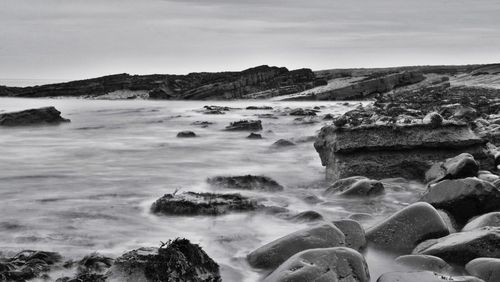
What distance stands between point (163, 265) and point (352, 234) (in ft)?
5.80

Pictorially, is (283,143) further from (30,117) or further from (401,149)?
(30,117)

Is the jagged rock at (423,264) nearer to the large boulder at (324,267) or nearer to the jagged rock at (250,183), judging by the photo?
the large boulder at (324,267)

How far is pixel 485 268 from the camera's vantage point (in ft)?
11.1

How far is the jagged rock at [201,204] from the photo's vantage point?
215 inches

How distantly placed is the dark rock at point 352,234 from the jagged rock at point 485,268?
33.8 inches

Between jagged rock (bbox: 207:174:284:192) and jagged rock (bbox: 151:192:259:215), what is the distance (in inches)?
38.5

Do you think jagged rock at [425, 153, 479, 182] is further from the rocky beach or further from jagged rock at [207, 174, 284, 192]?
jagged rock at [207, 174, 284, 192]

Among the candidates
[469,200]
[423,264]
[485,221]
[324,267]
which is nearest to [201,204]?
[324,267]

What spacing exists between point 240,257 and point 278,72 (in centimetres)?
4422

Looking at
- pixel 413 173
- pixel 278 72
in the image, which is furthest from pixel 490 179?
pixel 278 72

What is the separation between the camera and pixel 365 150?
7328 mm

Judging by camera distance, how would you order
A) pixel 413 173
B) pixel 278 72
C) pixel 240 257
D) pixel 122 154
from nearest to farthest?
pixel 240 257
pixel 413 173
pixel 122 154
pixel 278 72

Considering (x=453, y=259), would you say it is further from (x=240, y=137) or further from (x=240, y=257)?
(x=240, y=137)

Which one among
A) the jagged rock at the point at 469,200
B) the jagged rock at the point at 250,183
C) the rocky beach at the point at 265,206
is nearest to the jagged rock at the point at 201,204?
the rocky beach at the point at 265,206
